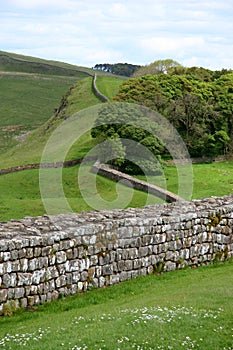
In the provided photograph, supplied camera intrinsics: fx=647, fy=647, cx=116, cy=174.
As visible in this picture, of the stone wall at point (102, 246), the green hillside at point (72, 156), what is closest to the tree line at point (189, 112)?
the green hillside at point (72, 156)

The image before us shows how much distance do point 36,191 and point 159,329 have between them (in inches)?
1543

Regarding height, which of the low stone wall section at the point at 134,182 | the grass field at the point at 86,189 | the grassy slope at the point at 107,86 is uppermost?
the grassy slope at the point at 107,86

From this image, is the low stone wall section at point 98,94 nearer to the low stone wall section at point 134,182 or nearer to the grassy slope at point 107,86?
the grassy slope at point 107,86

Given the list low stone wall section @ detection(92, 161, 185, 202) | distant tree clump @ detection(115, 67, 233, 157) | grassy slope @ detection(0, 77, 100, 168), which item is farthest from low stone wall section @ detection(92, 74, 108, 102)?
low stone wall section @ detection(92, 161, 185, 202)

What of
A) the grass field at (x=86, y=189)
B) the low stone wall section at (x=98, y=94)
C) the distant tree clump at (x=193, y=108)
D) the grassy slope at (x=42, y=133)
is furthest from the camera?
the low stone wall section at (x=98, y=94)

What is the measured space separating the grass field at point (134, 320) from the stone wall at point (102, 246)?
0.48 metres

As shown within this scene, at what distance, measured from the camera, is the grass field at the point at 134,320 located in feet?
40.8

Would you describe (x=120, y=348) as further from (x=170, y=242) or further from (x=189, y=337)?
(x=170, y=242)

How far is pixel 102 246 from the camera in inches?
713

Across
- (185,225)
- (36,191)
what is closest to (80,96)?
(36,191)

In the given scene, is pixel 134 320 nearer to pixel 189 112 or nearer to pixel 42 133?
pixel 189 112

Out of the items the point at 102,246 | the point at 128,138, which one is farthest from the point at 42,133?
the point at 102,246

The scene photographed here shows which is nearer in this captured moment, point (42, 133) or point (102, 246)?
point (102, 246)

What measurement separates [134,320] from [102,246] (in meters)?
4.75
